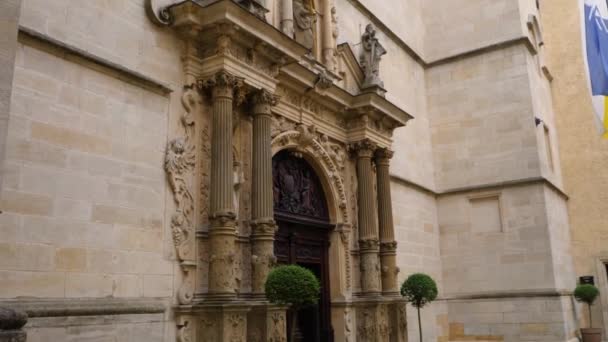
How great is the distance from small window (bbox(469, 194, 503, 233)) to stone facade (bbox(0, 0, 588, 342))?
5 cm

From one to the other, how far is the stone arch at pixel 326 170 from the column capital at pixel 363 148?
601 mm

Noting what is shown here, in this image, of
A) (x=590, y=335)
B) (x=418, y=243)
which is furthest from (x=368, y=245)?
(x=590, y=335)

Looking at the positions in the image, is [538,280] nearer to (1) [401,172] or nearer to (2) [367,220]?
(1) [401,172]

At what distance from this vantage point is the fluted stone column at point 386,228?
9805mm

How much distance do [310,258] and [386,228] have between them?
5.80 feet

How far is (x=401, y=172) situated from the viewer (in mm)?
12016

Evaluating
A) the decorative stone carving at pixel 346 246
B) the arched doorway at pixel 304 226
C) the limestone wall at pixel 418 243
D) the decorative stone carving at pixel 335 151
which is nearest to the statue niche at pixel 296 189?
the arched doorway at pixel 304 226

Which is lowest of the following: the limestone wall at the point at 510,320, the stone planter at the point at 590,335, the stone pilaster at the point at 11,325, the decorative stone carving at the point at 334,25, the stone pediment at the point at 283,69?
the stone planter at the point at 590,335

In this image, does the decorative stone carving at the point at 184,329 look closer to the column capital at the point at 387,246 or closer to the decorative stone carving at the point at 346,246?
the decorative stone carving at the point at 346,246

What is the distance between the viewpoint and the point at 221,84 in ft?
22.5

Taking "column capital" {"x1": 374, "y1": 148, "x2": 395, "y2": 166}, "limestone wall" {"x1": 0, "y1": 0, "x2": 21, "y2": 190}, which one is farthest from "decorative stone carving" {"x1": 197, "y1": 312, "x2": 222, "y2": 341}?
"column capital" {"x1": 374, "y1": 148, "x2": 395, "y2": 166}

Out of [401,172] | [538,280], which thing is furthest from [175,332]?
[538,280]

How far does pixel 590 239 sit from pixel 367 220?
882cm

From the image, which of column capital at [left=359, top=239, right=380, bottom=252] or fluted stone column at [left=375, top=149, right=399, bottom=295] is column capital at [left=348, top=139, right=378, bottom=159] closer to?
fluted stone column at [left=375, top=149, right=399, bottom=295]
